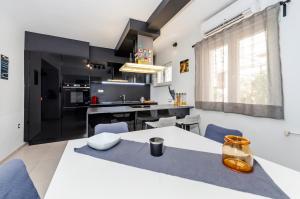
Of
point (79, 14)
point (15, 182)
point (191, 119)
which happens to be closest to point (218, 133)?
point (191, 119)

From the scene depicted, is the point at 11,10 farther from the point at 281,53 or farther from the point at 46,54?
the point at 281,53

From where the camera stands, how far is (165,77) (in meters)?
4.18

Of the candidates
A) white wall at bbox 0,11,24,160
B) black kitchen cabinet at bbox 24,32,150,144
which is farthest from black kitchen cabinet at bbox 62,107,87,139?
white wall at bbox 0,11,24,160

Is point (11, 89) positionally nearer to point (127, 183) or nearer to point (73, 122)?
point (73, 122)

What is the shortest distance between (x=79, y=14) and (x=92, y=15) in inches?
9.0

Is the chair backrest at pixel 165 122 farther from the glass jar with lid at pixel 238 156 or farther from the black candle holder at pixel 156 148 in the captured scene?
the glass jar with lid at pixel 238 156

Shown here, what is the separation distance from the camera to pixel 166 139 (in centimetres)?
122

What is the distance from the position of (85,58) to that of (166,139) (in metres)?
3.46

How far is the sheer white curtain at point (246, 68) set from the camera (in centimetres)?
159

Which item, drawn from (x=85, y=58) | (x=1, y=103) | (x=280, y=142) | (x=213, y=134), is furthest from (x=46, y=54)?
(x=280, y=142)

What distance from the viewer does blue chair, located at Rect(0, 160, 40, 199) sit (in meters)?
0.49

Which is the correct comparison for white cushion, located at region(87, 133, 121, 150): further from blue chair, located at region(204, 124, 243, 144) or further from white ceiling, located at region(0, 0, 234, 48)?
white ceiling, located at region(0, 0, 234, 48)

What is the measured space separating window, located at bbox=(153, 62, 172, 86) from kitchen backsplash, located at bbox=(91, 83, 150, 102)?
765 millimetres

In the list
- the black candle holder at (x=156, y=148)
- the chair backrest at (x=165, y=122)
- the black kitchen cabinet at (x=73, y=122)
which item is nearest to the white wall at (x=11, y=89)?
the black kitchen cabinet at (x=73, y=122)
